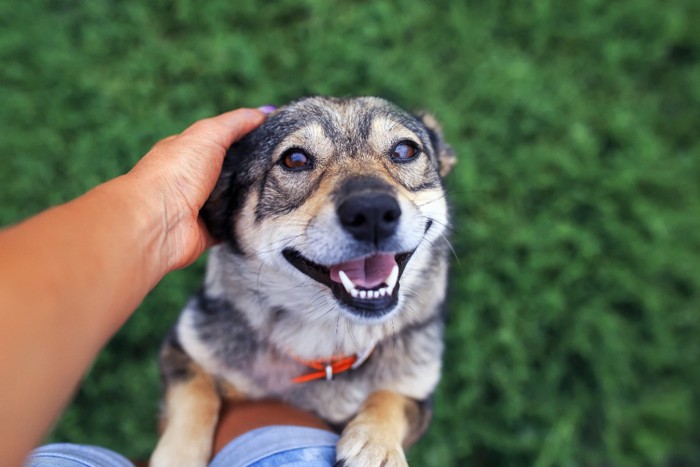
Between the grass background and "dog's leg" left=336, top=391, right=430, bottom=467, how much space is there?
134 cm

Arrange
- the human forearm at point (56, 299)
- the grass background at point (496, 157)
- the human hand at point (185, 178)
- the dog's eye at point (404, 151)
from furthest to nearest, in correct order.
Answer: the grass background at point (496, 157) → the dog's eye at point (404, 151) → the human hand at point (185, 178) → the human forearm at point (56, 299)

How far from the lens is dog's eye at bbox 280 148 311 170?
2682mm

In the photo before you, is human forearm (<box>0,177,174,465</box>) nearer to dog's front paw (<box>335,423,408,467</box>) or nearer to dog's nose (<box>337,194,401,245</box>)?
dog's nose (<box>337,194,401,245</box>)

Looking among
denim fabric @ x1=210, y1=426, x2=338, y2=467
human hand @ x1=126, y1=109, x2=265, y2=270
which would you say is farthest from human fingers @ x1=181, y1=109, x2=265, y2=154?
denim fabric @ x1=210, y1=426, x2=338, y2=467

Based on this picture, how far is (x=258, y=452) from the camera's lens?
2447 mm

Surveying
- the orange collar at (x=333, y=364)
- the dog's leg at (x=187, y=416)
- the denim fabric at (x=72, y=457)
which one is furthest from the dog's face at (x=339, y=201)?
the denim fabric at (x=72, y=457)

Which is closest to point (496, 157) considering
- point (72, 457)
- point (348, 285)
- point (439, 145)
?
point (439, 145)

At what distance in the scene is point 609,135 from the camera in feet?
15.3

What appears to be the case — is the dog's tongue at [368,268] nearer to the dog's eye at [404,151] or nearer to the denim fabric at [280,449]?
the dog's eye at [404,151]

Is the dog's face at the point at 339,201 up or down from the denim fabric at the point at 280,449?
up

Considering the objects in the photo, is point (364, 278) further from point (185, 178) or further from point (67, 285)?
point (67, 285)

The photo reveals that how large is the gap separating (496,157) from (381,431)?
2.82 m

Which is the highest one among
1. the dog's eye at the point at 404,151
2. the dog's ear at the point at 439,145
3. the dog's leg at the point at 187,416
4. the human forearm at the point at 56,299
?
the human forearm at the point at 56,299

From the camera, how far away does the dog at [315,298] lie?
2453mm
